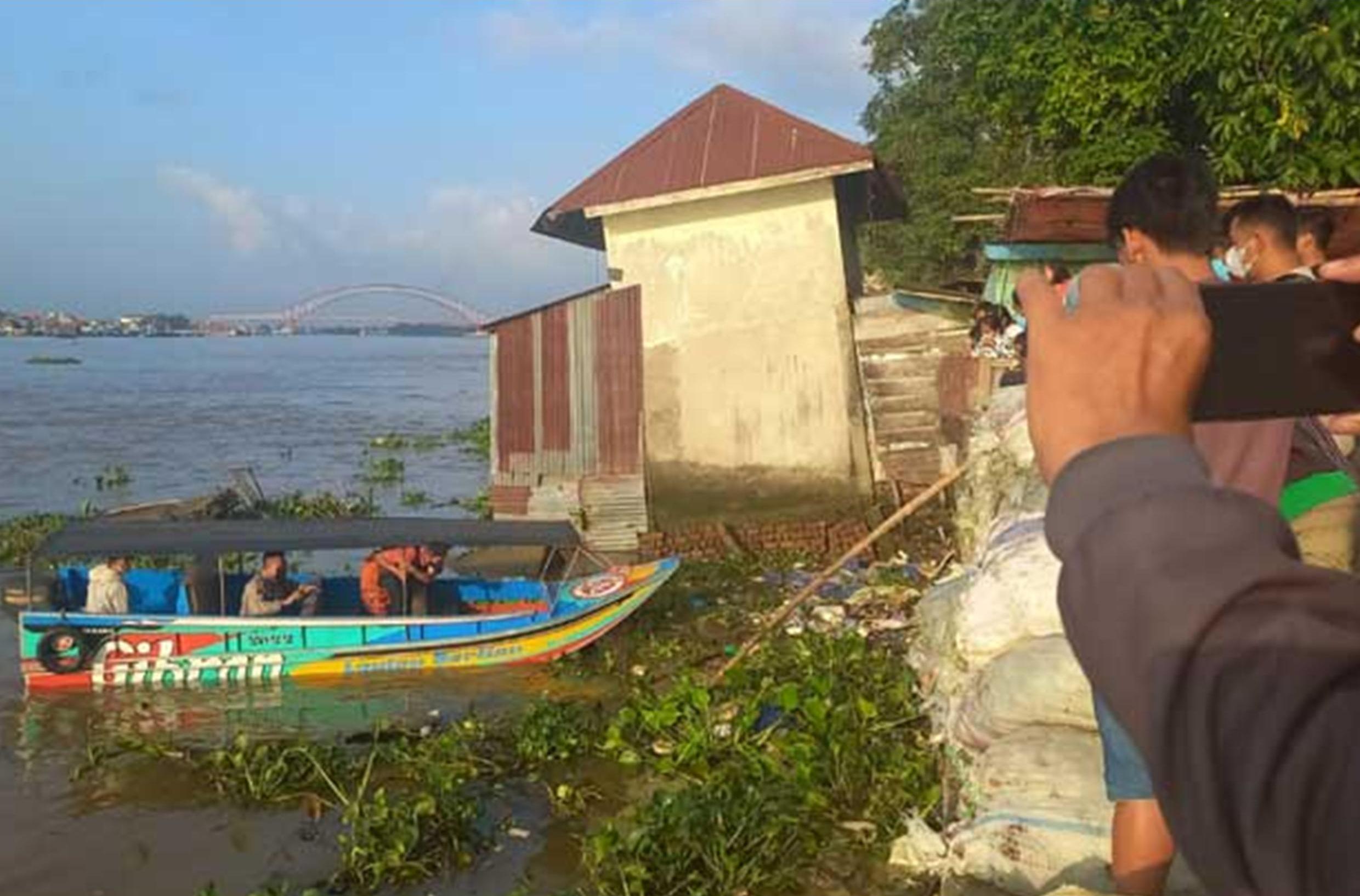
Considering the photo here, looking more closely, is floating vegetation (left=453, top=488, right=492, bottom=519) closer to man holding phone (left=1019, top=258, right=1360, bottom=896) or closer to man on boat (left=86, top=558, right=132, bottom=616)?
man on boat (left=86, top=558, right=132, bottom=616)

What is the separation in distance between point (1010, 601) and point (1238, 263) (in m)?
2.05

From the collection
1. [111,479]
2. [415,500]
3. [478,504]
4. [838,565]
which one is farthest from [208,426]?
[838,565]

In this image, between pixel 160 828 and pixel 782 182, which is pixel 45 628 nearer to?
pixel 160 828

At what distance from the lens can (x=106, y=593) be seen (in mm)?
10031

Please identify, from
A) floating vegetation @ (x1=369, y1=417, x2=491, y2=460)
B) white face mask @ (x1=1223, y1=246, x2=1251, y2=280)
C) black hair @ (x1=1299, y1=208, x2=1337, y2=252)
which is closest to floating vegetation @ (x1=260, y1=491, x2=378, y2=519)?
floating vegetation @ (x1=369, y1=417, x2=491, y2=460)

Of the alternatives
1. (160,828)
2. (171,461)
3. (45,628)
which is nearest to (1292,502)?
(160,828)

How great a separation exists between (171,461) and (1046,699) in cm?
2459

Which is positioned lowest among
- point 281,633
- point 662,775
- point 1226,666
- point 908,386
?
point 662,775

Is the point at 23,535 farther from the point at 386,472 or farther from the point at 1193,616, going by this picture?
the point at 1193,616

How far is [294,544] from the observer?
977cm

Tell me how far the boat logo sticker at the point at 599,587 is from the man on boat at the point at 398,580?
3.87 ft

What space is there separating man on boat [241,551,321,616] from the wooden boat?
18cm

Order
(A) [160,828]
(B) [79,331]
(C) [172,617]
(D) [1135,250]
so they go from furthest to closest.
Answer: (B) [79,331] < (C) [172,617] < (A) [160,828] < (D) [1135,250]

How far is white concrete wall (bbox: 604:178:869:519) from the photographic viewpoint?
13367mm
